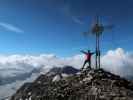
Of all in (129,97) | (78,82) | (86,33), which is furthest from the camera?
(86,33)

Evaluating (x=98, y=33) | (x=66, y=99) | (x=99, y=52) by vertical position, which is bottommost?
(x=66, y=99)

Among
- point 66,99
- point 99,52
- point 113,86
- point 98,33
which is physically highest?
point 98,33

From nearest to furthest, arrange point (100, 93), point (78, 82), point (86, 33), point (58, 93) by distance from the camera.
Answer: point (100, 93) → point (58, 93) → point (78, 82) → point (86, 33)

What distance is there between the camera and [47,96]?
64.9 metres

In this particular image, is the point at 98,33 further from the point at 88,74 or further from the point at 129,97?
the point at 129,97

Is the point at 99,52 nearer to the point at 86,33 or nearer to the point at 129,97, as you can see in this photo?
the point at 86,33

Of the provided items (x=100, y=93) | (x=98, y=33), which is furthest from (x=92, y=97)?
(x=98, y=33)

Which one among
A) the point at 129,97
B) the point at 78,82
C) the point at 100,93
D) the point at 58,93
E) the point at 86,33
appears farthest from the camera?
the point at 86,33

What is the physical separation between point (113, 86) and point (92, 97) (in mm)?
7342

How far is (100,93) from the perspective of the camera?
57844 mm

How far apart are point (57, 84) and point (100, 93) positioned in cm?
1787

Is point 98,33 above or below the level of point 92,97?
above

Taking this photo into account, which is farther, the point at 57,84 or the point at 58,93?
Result: the point at 57,84

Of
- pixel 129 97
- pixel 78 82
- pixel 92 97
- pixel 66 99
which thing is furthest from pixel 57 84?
pixel 129 97
